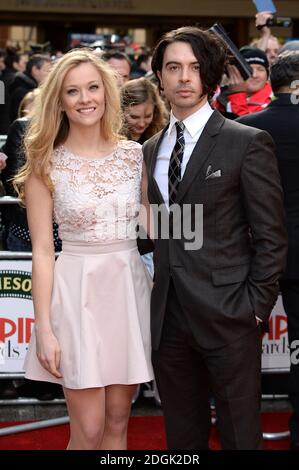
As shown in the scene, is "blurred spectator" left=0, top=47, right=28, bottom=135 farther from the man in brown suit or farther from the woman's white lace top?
the man in brown suit

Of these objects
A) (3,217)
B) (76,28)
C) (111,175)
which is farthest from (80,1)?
(111,175)

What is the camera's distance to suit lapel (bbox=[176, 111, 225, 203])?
3.12m

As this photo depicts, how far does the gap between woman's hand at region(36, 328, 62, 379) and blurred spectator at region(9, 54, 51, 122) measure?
5109 millimetres

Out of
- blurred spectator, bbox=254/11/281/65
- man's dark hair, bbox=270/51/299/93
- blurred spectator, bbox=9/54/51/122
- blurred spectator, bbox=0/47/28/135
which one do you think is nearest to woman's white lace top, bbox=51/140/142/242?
man's dark hair, bbox=270/51/299/93

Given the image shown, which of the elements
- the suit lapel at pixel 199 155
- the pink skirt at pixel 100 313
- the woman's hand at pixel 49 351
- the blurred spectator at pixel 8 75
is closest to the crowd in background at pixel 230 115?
the suit lapel at pixel 199 155

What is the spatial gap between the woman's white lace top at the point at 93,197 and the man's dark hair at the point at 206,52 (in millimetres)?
478

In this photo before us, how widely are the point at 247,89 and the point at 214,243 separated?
296 cm

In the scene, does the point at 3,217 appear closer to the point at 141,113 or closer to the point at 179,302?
the point at 141,113

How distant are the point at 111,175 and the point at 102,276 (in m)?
0.41

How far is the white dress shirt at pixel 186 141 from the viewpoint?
126 inches

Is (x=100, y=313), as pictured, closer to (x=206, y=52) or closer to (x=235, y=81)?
(x=206, y=52)

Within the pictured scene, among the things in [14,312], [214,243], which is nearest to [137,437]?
[14,312]

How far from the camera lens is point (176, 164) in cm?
320

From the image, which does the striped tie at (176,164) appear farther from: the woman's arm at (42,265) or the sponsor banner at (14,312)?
the sponsor banner at (14,312)
